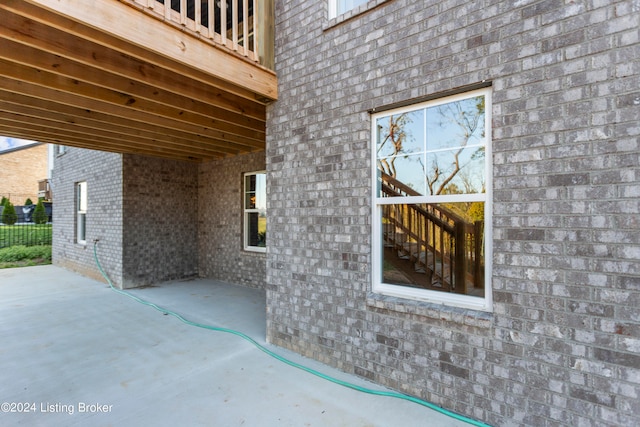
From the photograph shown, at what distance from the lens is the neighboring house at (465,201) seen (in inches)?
72.1

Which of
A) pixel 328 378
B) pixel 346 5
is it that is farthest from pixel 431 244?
pixel 346 5

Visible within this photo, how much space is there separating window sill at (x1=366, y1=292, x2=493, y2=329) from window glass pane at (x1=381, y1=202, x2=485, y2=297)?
0.70 feet

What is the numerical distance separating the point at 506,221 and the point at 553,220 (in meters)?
0.25

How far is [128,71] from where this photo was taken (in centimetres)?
306

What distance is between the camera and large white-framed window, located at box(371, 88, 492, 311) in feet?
7.96

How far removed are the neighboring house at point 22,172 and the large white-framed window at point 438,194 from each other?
22.2 metres

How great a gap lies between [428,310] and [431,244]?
0.98m

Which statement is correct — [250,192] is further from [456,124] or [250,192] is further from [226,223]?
[456,124]

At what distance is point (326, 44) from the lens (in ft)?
10.1

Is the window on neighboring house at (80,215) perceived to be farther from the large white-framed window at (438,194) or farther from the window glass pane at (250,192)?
the large white-framed window at (438,194)

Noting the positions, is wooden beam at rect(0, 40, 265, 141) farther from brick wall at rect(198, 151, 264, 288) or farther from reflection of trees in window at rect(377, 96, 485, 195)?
reflection of trees in window at rect(377, 96, 485, 195)

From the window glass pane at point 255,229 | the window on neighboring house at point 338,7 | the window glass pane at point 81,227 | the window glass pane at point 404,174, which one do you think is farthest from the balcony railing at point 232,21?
the window glass pane at point 81,227

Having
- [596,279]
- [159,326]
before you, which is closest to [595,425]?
[596,279]

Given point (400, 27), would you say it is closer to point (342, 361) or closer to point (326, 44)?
point (326, 44)
